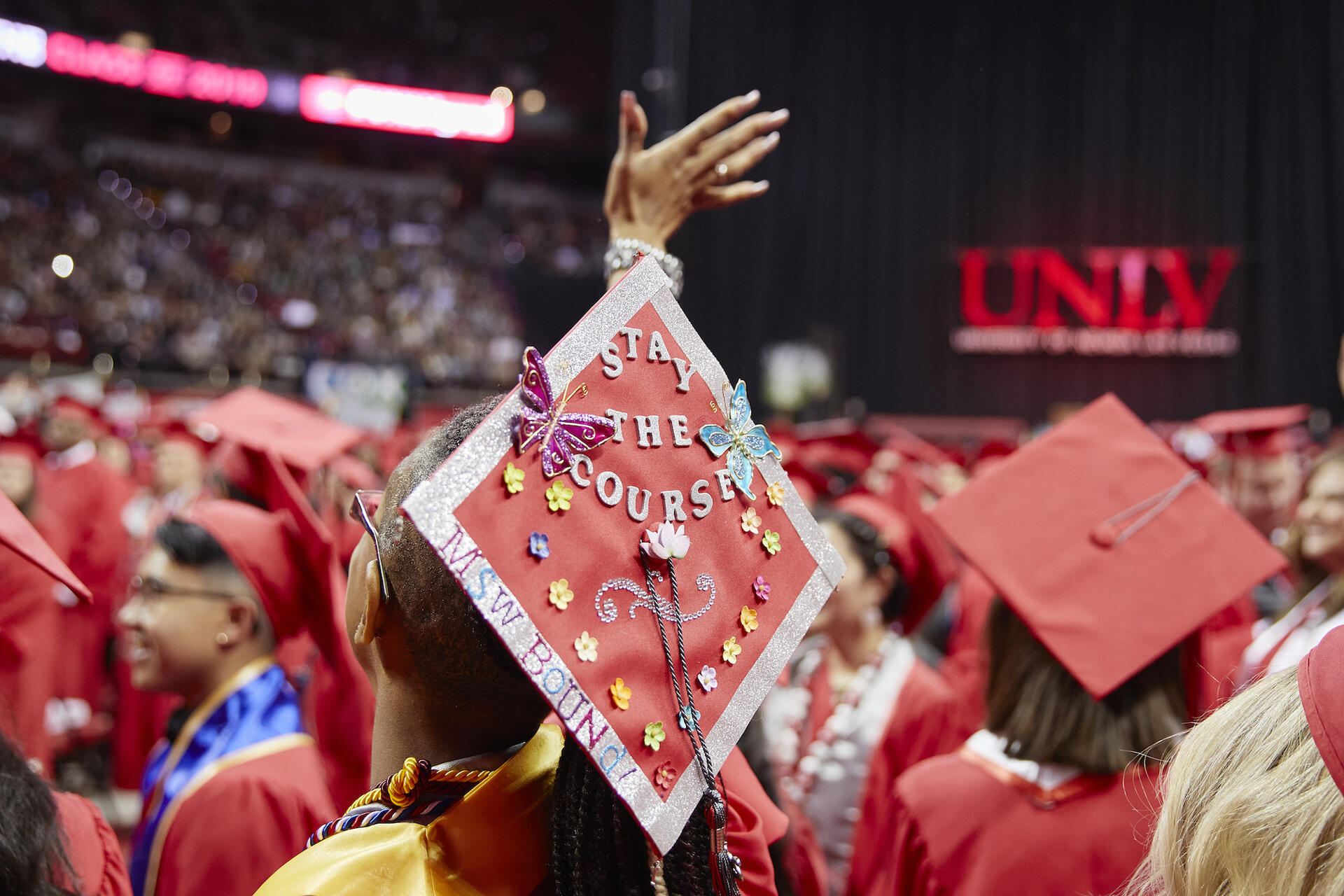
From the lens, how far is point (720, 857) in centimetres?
85

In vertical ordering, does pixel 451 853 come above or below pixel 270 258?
above

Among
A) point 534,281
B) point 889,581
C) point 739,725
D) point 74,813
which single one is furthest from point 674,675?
point 534,281

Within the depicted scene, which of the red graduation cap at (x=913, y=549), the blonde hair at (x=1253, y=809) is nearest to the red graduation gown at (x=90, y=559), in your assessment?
the red graduation cap at (x=913, y=549)

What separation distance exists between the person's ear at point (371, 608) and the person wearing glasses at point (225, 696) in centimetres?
87

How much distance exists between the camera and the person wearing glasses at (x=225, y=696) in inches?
63.6

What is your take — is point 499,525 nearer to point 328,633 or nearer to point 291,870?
point 291,870

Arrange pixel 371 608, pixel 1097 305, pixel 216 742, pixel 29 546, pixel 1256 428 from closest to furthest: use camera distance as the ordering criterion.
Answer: pixel 371 608 → pixel 29 546 → pixel 216 742 → pixel 1256 428 → pixel 1097 305

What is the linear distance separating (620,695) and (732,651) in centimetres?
13

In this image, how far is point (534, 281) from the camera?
52.7 ft

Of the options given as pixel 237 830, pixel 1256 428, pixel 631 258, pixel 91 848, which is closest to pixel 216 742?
pixel 237 830

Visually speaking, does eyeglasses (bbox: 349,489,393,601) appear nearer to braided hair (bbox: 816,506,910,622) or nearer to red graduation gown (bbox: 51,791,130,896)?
red graduation gown (bbox: 51,791,130,896)

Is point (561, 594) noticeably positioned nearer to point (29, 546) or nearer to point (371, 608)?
point (371, 608)

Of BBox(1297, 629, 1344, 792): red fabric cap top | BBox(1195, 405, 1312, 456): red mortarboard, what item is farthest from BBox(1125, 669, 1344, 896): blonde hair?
BBox(1195, 405, 1312, 456): red mortarboard

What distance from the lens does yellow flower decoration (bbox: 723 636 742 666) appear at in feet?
2.94
